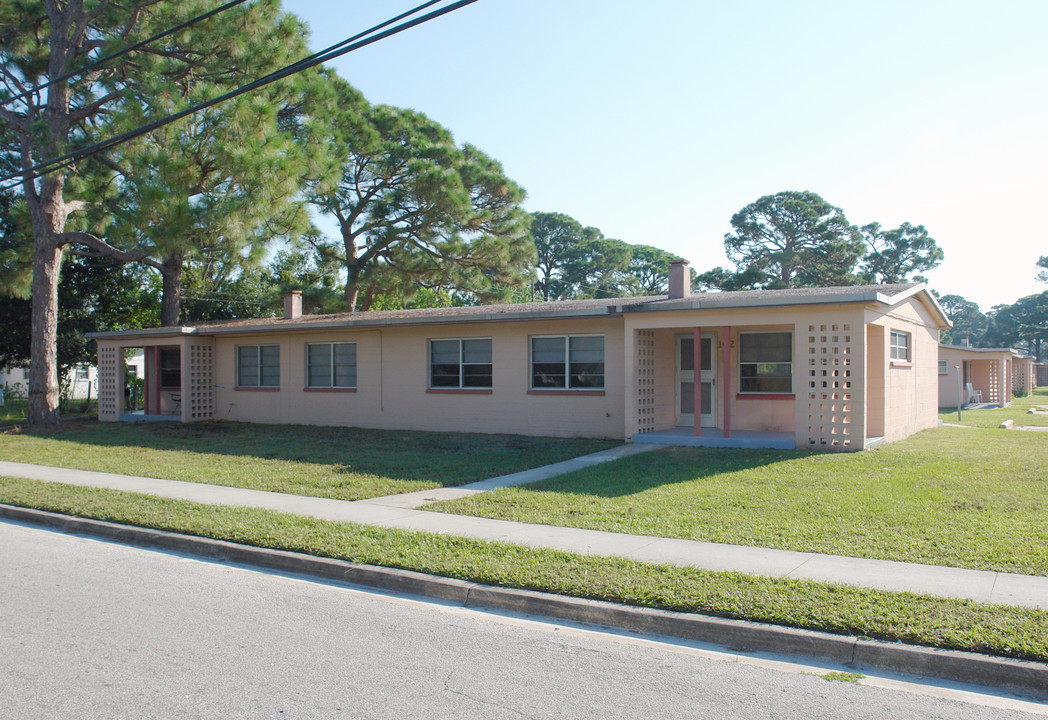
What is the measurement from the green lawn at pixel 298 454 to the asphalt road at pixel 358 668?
4.52 metres

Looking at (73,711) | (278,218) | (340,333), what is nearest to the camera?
(73,711)

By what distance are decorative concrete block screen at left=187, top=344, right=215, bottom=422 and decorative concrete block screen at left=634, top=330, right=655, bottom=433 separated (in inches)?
512

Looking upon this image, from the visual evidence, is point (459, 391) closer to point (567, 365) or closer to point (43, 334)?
point (567, 365)

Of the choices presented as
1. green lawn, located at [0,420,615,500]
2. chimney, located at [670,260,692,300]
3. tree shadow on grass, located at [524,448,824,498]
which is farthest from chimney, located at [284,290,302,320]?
tree shadow on grass, located at [524,448,824,498]

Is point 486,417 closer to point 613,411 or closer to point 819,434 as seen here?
point 613,411

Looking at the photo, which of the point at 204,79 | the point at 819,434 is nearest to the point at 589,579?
the point at 819,434

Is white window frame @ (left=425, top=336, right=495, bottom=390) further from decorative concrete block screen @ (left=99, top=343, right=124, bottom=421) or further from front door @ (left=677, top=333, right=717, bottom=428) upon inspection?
decorative concrete block screen @ (left=99, top=343, right=124, bottom=421)

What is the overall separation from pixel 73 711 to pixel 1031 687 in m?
5.15

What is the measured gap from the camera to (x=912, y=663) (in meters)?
4.77

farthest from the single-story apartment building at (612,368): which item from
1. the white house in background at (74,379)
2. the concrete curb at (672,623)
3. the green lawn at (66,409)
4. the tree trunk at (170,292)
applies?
the white house in background at (74,379)

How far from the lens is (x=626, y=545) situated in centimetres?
751

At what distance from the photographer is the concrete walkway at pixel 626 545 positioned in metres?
6.03

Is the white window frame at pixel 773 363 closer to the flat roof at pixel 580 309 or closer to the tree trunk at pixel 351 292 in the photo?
the flat roof at pixel 580 309

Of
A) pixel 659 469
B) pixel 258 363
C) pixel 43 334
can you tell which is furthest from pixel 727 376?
pixel 43 334
